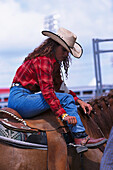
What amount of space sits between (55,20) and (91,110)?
6.26 meters

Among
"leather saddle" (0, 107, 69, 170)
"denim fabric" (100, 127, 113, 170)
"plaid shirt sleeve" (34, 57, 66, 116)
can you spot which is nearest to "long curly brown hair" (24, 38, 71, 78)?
"plaid shirt sleeve" (34, 57, 66, 116)

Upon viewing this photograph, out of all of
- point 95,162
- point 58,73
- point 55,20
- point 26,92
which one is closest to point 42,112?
point 26,92

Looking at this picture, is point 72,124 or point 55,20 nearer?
point 72,124

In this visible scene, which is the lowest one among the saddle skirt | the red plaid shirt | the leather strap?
the leather strap

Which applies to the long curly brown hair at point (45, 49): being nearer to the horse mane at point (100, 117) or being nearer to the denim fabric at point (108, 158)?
the horse mane at point (100, 117)

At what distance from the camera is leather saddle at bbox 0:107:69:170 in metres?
2.74

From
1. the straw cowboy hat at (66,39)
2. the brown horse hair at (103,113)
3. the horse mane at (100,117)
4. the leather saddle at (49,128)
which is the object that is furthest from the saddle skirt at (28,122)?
the straw cowboy hat at (66,39)

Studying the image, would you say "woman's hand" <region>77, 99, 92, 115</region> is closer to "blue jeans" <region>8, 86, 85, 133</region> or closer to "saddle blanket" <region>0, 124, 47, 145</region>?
"blue jeans" <region>8, 86, 85, 133</region>

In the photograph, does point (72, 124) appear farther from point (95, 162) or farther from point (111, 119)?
point (111, 119)

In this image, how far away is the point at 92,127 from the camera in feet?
10.7

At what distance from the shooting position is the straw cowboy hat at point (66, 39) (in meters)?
3.04

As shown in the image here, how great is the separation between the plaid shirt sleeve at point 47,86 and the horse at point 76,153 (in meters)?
0.21

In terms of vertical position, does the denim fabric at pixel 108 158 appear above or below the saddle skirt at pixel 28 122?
below

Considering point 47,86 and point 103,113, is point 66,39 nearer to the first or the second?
point 47,86
